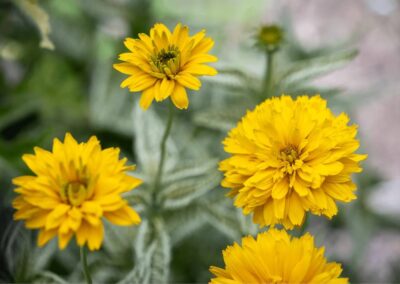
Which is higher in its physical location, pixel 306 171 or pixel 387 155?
pixel 387 155

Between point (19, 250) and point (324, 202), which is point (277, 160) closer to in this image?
point (324, 202)

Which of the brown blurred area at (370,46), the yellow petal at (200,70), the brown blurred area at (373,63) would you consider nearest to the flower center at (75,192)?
the yellow petal at (200,70)

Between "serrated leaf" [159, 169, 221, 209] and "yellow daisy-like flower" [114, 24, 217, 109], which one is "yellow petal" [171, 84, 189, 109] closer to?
"yellow daisy-like flower" [114, 24, 217, 109]

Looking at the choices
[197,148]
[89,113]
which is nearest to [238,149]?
[197,148]

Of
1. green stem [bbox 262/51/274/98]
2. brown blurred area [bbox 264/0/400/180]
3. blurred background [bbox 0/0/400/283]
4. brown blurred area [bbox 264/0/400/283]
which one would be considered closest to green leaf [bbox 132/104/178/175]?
blurred background [bbox 0/0/400/283]

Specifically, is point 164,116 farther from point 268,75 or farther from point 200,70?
point 200,70

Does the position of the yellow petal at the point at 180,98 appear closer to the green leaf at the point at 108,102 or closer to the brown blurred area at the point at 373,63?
the green leaf at the point at 108,102
